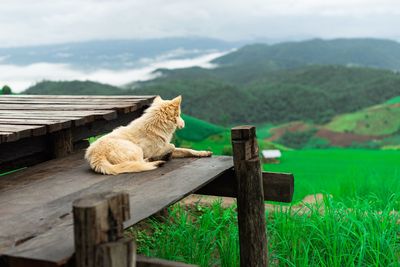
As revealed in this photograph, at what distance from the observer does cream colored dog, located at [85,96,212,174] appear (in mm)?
3293

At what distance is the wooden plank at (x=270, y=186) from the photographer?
3.37m

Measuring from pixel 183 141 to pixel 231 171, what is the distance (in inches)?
253

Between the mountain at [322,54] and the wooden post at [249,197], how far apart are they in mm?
25508

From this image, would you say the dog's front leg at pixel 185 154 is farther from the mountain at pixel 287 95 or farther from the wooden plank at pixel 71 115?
the mountain at pixel 287 95

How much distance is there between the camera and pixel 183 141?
983cm

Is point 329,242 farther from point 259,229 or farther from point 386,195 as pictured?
point 386,195

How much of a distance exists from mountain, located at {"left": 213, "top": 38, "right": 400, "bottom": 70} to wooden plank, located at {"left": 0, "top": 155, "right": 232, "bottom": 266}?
83.2ft

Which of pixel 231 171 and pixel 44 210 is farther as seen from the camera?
pixel 231 171

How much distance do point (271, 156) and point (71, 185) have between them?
7176 mm

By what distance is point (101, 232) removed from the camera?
182 cm

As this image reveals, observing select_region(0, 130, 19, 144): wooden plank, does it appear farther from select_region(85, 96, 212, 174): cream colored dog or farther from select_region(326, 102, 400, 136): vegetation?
select_region(326, 102, 400, 136): vegetation

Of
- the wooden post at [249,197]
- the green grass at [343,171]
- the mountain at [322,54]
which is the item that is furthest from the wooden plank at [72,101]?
the mountain at [322,54]

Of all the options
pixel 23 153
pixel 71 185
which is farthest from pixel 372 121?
pixel 71 185

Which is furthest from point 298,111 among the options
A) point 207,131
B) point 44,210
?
point 44,210
